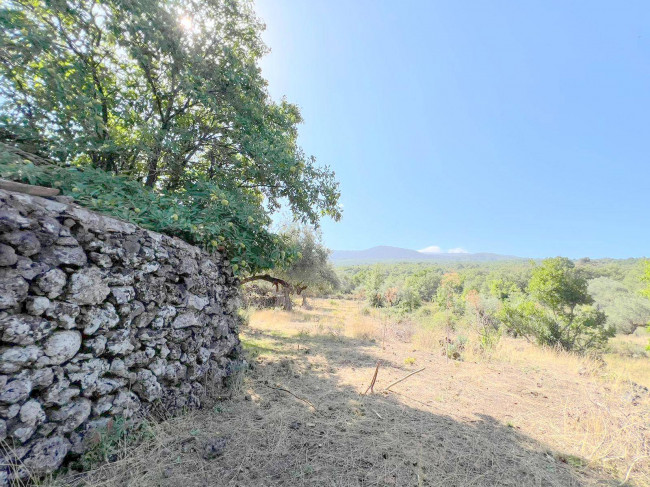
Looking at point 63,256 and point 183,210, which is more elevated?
point 183,210

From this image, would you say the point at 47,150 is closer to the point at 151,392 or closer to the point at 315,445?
the point at 151,392

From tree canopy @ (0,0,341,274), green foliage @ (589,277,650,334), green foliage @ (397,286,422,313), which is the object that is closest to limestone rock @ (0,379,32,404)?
tree canopy @ (0,0,341,274)

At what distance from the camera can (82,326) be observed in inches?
88.0

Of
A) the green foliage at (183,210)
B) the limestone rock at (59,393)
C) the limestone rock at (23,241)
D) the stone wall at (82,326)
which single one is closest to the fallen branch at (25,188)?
the stone wall at (82,326)

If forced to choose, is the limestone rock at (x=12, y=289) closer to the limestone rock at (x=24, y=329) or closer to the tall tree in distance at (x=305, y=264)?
the limestone rock at (x=24, y=329)

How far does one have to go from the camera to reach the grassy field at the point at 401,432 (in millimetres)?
2453

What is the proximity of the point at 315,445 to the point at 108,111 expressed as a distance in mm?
5483

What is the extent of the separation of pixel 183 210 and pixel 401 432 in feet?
13.1

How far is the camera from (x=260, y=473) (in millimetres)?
2420

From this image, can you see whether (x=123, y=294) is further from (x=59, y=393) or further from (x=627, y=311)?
(x=627, y=311)

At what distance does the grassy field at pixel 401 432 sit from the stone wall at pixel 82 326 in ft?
1.36

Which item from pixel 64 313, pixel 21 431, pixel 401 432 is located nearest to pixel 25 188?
pixel 64 313

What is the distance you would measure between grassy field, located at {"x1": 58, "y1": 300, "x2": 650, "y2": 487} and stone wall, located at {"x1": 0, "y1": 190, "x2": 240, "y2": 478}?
416mm

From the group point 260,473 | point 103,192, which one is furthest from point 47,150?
point 260,473
